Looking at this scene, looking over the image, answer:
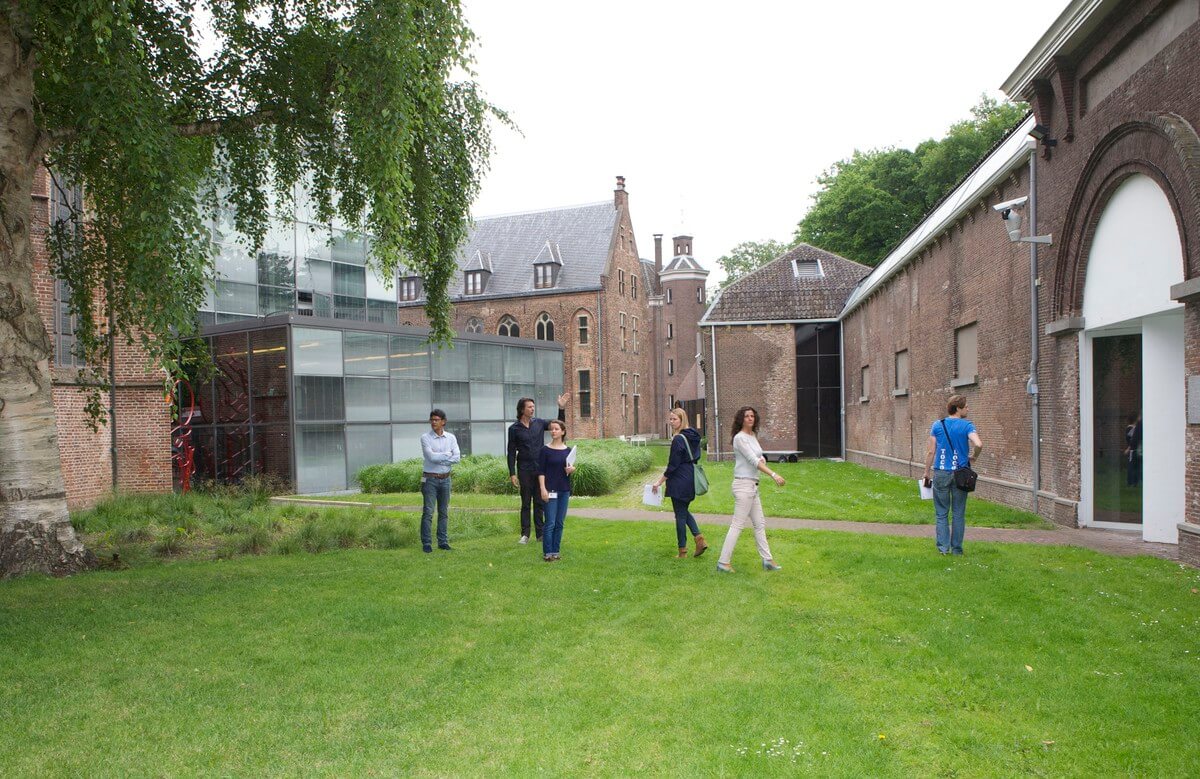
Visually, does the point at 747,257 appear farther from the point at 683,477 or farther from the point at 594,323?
the point at 683,477

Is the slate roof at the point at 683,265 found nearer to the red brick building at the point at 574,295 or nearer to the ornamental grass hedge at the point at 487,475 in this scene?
the red brick building at the point at 574,295

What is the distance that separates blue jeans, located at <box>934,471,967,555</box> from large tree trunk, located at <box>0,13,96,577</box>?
381 inches

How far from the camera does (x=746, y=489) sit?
9.06m

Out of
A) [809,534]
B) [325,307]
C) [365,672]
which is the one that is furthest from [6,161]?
[325,307]

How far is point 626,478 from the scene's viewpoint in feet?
79.0

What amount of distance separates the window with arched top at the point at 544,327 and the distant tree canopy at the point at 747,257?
75.9 ft

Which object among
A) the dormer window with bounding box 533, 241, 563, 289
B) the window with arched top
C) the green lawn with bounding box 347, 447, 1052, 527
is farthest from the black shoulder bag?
the dormer window with bounding box 533, 241, 563, 289

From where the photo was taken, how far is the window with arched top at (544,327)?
5359 cm

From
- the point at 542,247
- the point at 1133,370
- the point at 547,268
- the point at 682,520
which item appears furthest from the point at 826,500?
the point at 542,247

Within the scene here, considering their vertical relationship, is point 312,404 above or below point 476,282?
below

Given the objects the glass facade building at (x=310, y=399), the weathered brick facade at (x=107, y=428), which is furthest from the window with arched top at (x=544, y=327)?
A: the weathered brick facade at (x=107, y=428)

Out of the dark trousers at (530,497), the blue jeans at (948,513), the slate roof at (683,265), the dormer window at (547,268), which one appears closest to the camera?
the blue jeans at (948,513)

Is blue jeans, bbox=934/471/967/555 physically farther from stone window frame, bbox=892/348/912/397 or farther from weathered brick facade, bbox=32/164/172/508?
weathered brick facade, bbox=32/164/172/508

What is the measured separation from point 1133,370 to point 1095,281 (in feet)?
4.30
